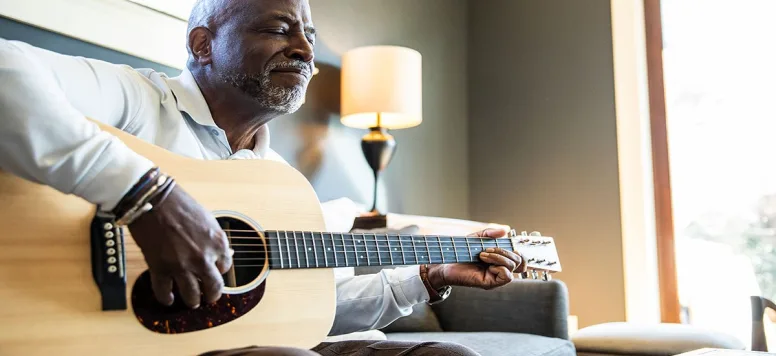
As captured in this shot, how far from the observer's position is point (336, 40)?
8.96ft

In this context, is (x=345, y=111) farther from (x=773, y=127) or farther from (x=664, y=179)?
(x=773, y=127)

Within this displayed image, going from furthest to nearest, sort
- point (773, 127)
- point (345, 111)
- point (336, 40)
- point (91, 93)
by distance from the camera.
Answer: point (773, 127) → point (336, 40) → point (345, 111) → point (91, 93)

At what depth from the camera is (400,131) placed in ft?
10.00

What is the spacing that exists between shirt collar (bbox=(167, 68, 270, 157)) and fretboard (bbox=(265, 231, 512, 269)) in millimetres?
306

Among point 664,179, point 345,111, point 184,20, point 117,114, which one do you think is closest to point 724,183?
point 664,179

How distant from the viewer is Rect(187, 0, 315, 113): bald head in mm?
1301

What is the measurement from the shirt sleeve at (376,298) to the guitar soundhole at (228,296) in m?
0.39

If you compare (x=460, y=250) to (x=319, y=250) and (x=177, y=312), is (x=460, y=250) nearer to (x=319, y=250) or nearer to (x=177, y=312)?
(x=319, y=250)

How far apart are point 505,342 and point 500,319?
335 millimetres

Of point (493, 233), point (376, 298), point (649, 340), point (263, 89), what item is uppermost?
point (263, 89)

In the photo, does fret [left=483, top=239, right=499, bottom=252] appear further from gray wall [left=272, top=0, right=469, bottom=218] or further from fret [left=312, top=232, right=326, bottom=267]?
gray wall [left=272, top=0, right=469, bottom=218]

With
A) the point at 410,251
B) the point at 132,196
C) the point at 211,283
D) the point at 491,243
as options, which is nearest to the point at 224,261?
the point at 211,283

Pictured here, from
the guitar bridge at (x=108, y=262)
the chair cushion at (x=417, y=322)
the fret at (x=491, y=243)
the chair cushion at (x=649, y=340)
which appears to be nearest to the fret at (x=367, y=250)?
the fret at (x=491, y=243)

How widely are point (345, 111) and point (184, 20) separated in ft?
2.59
